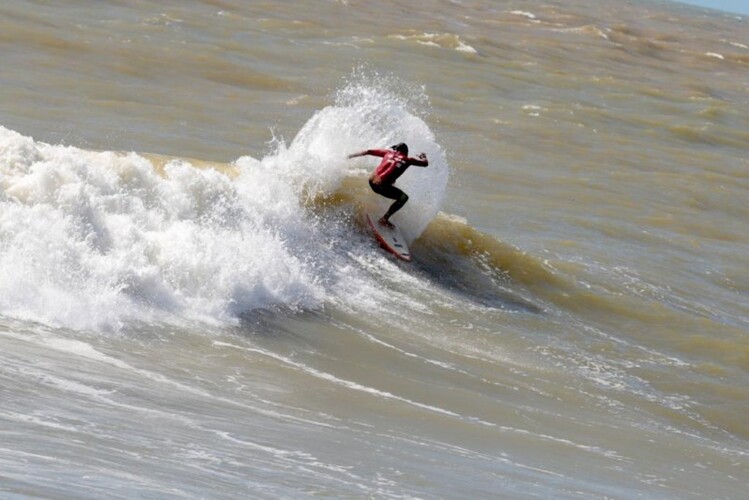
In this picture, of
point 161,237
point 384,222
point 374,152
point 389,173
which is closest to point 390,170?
point 389,173

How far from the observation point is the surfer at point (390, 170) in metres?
15.4

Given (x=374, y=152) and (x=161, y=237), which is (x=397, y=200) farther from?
(x=161, y=237)

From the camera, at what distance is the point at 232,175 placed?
1492cm

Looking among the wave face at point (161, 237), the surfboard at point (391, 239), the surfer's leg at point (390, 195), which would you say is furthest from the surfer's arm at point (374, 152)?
the surfboard at point (391, 239)

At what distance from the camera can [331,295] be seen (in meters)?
13.4

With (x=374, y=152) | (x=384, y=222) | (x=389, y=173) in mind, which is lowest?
(x=384, y=222)

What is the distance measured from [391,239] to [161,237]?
4.15 m

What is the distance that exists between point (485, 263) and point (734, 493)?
6607 millimetres

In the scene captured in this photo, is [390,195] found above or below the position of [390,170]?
below

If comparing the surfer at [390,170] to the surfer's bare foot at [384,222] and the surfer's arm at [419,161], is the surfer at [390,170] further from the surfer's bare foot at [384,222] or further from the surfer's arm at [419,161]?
the surfer's bare foot at [384,222]

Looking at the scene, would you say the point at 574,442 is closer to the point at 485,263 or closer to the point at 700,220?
the point at 485,263

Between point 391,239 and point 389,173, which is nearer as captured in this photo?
point 389,173

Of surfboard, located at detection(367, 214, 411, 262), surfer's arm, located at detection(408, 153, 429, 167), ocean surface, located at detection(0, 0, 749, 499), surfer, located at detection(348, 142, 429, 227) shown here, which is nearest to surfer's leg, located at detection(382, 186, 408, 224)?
surfer, located at detection(348, 142, 429, 227)

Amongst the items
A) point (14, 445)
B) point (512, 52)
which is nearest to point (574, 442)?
point (14, 445)
